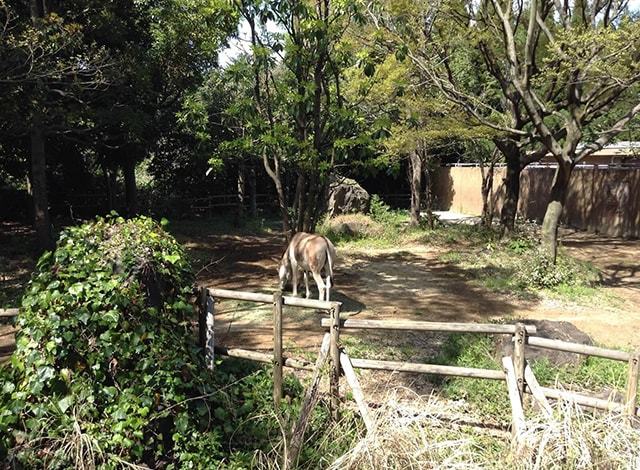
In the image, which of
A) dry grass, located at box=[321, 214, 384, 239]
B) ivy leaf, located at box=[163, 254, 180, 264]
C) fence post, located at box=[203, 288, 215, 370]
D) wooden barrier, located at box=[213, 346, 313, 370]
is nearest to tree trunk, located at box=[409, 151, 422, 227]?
dry grass, located at box=[321, 214, 384, 239]

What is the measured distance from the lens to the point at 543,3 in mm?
11961

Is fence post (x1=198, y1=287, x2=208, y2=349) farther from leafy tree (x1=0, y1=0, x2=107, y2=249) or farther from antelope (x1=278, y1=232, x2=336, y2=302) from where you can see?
leafy tree (x1=0, y1=0, x2=107, y2=249)

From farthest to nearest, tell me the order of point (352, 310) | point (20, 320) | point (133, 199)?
point (133, 199) → point (352, 310) → point (20, 320)

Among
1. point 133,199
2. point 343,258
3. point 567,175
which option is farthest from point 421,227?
point 133,199

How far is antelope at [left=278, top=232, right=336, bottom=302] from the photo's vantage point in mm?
8602

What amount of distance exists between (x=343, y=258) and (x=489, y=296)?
15.1 ft

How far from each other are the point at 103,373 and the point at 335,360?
1962 millimetres

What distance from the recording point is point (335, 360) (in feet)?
15.6

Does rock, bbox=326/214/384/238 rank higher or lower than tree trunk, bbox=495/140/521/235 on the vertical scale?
lower

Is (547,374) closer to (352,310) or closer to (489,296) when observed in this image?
(352,310)

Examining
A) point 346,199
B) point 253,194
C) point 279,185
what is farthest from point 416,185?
point 279,185

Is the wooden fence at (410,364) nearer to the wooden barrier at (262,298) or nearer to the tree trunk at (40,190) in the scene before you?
the wooden barrier at (262,298)

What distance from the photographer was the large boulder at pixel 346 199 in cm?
1930

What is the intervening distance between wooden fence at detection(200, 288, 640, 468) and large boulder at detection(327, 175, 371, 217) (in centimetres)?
1421
